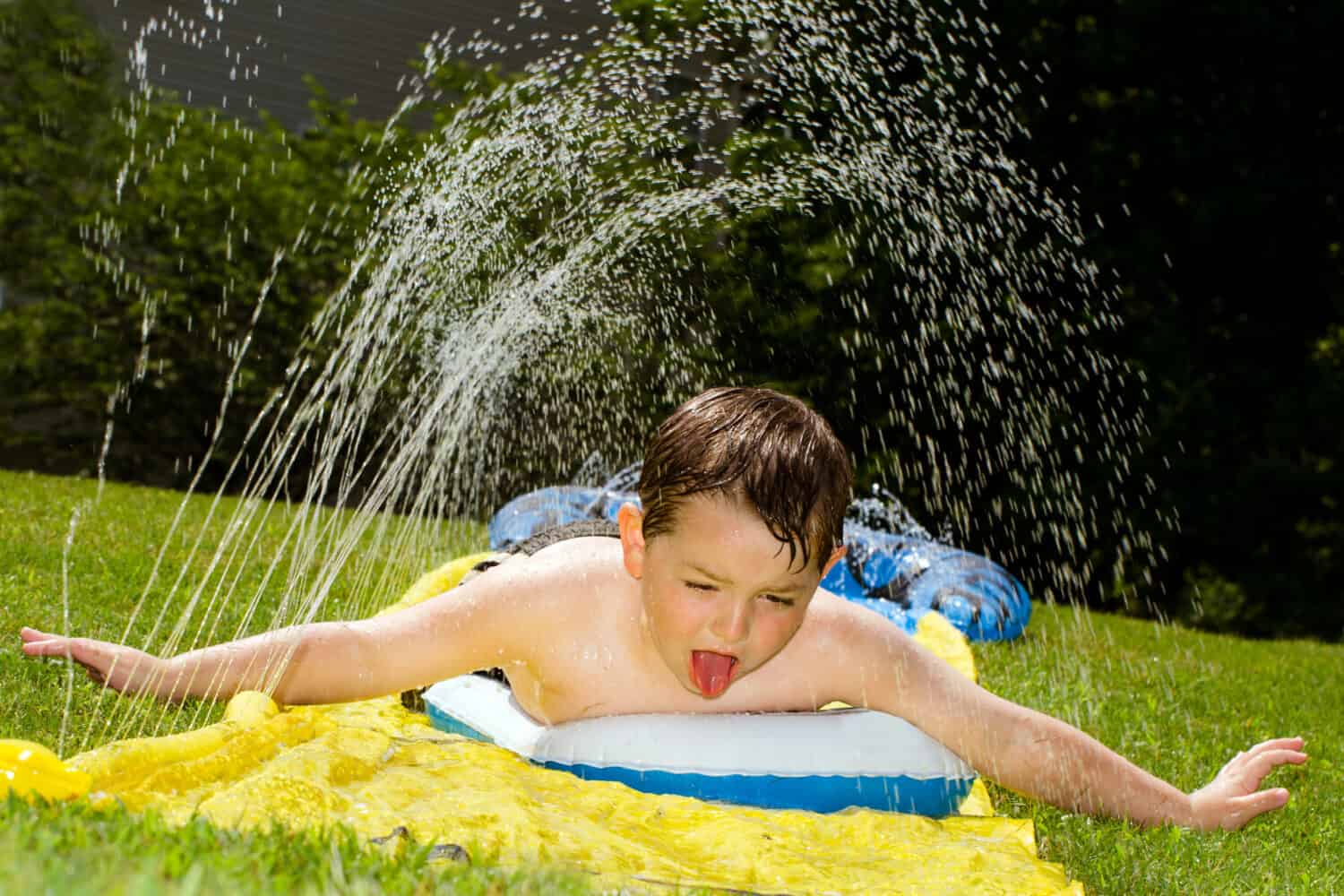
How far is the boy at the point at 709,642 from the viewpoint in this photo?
246 centimetres

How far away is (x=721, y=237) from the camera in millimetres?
8602

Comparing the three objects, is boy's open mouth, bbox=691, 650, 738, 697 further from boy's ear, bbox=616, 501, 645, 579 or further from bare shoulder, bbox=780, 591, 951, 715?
bare shoulder, bbox=780, 591, 951, 715

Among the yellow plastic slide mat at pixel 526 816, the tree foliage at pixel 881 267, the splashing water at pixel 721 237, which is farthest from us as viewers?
the tree foliage at pixel 881 267

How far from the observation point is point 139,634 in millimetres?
3945

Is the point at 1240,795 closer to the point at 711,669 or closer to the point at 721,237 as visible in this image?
the point at 711,669

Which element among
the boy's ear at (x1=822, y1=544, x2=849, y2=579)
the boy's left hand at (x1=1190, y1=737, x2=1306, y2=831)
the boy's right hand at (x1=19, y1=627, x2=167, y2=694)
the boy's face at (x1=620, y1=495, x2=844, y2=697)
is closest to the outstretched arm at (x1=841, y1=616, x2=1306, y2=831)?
the boy's left hand at (x1=1190, y1=737, x2=1306, y2=831)

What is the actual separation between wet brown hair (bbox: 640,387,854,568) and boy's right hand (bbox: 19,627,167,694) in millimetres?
1029

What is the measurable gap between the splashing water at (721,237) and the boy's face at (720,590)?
5322mm

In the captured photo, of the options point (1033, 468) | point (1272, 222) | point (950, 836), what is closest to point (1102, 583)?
point (1033, 468)

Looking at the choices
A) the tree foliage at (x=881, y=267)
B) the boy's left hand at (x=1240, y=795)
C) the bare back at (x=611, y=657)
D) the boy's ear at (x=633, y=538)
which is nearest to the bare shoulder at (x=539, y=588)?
the bare back at (x=611, y=657)

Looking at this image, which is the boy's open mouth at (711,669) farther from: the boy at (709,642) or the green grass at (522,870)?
the green grass at (522,870)

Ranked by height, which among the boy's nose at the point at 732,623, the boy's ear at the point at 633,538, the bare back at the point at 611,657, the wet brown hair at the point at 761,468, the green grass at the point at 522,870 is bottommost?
the green grass at the point at 522,870

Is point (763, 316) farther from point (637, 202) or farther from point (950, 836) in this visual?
point (950, 836)

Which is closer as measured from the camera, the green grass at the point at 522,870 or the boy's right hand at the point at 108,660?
the green grass at the point at 522,870
